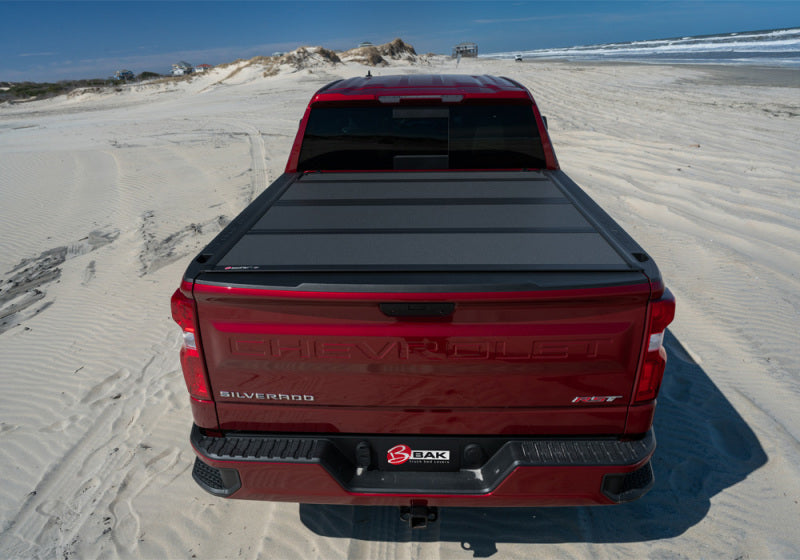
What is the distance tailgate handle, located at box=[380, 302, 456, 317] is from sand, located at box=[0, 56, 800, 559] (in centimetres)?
157

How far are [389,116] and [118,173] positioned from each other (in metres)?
10.00

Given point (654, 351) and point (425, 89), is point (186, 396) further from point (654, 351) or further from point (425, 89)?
point (654, 351)

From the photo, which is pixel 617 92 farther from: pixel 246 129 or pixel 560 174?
pixel 560 174

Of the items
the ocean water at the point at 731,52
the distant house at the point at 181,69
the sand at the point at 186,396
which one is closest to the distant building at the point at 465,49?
the ocean water at the point at 731,52

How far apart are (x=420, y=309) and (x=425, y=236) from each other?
71 cm

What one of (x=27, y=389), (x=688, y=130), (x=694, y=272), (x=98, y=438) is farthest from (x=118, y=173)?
(x=688, y=130)

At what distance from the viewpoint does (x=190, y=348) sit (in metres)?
2.17

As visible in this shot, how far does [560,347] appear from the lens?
203 centimetres

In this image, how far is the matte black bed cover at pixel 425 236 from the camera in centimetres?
209

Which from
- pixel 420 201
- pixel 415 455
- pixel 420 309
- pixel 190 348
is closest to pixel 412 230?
pixel 420 201

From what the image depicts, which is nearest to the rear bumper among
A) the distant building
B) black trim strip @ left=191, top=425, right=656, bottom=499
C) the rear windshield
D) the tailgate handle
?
black trim strip @ left=191, top=425, right=656, bottom=499

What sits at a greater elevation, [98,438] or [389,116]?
[389,116]

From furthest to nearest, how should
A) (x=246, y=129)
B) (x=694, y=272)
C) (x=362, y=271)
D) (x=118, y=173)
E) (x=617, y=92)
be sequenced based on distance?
(x=617, y=92), (x=246, y=129), (x=118, y=173), (x=694, y=272), (x=362, y=271)

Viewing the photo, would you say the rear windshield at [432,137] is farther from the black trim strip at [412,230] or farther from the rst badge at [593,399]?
the rst badge at [593,399]
